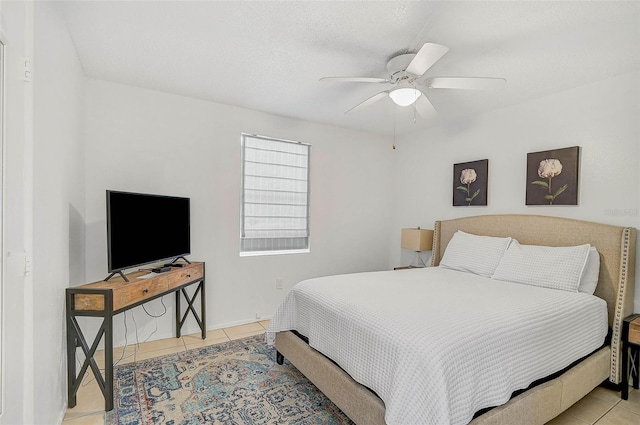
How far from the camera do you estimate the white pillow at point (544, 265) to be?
2572mm

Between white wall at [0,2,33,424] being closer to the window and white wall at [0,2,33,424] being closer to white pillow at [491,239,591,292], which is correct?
the window

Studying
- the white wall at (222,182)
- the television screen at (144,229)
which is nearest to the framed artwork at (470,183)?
the white wall at (222,182)

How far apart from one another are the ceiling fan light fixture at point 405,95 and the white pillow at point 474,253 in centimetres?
181

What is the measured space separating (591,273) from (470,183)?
154 centimetres

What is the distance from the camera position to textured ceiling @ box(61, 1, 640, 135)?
1855 millimetres

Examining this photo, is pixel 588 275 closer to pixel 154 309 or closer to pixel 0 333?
pixel 0 333

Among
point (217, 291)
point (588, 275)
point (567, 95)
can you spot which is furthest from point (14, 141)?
point (567, 95)

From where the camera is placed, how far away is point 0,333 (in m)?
1.20

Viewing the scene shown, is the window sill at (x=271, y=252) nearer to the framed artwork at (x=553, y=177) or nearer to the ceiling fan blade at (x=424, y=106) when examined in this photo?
the ceiling fan blade at (x=424, y=106)

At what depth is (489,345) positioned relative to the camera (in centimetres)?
165

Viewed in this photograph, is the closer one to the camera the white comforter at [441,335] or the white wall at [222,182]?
the white comforter at [441,335]

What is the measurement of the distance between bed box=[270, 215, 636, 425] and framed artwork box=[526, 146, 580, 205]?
205mm

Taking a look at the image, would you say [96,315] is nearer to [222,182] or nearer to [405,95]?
[222,182]

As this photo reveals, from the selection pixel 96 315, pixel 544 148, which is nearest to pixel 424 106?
pixel 544 148
